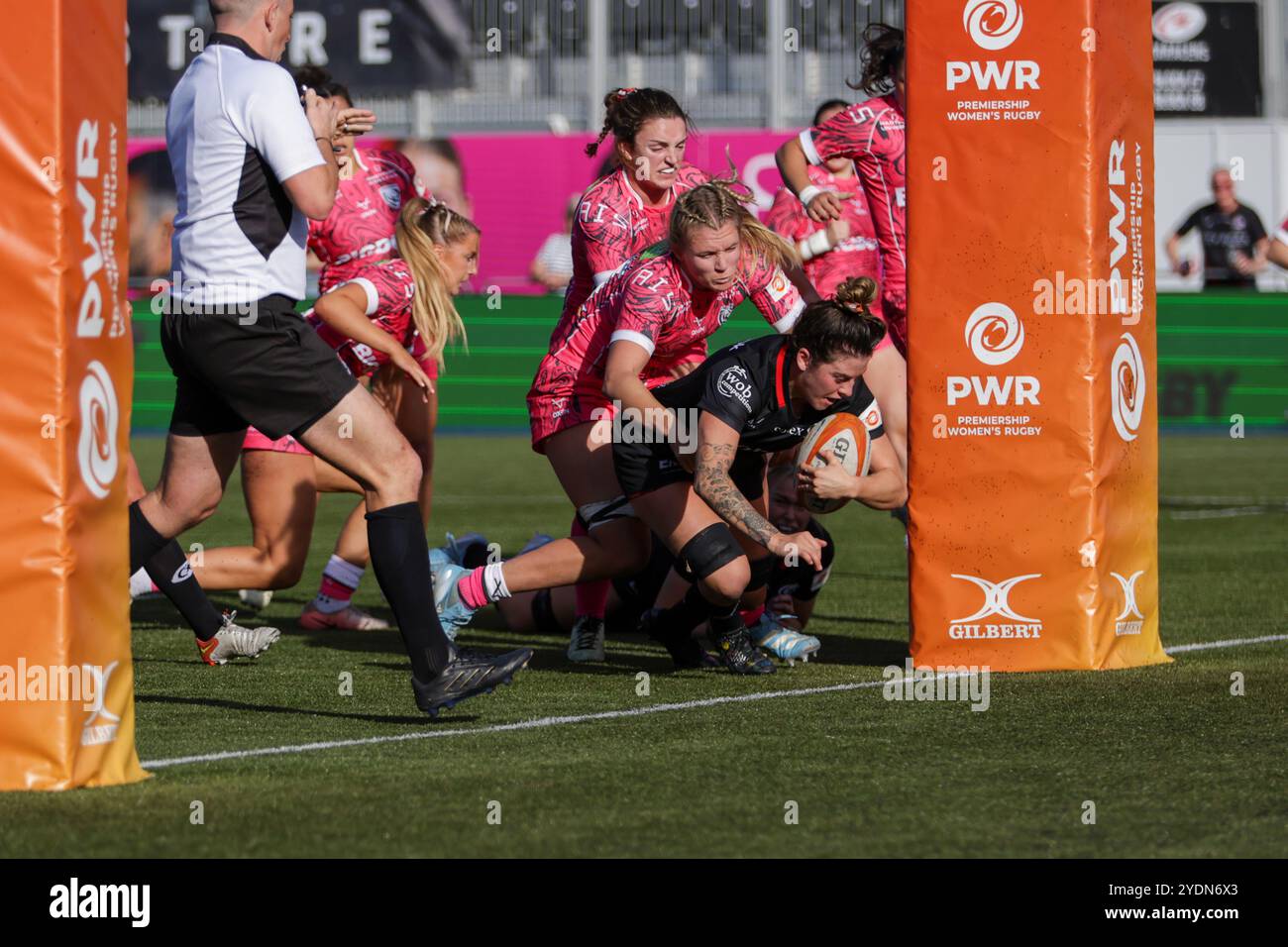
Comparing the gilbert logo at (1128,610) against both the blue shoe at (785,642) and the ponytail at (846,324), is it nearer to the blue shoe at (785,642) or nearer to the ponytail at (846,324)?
the blue shoe at (785,642)

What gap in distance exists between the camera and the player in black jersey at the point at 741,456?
672cm

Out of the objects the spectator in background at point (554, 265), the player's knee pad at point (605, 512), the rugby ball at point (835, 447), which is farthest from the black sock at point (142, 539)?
the spectator in background at point (554, 265)

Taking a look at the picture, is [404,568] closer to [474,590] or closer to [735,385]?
[735,385]

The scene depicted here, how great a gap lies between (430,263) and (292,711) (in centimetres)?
275

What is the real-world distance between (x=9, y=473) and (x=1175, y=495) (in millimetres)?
12010

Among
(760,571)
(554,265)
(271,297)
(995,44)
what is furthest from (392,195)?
(554,265)

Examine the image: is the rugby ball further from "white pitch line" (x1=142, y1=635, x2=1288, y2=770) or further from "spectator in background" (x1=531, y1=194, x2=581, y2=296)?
"spectator in background" (x1=531, y1=194, x2=581, y2=296)

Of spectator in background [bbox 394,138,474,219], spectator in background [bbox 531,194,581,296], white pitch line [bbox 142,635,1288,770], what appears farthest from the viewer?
spectator in background [bbox 394,138,474,219]

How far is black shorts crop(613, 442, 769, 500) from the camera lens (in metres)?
7.25

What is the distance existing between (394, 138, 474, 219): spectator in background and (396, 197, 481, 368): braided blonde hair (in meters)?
19.2

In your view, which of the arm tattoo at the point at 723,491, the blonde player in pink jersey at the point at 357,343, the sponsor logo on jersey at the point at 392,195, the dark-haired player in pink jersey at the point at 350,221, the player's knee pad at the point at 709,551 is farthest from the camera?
the sponsor logo on jersey at the point at 392,195

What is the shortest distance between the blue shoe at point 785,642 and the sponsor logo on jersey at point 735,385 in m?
1.09

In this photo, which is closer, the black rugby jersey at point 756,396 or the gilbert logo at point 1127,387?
the black rugby jersey at point 756,396

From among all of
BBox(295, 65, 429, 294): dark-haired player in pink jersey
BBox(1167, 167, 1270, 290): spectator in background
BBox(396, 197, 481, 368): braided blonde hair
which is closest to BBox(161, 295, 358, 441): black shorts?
BBox(396, 197, 481, 368): braided blonde hair
